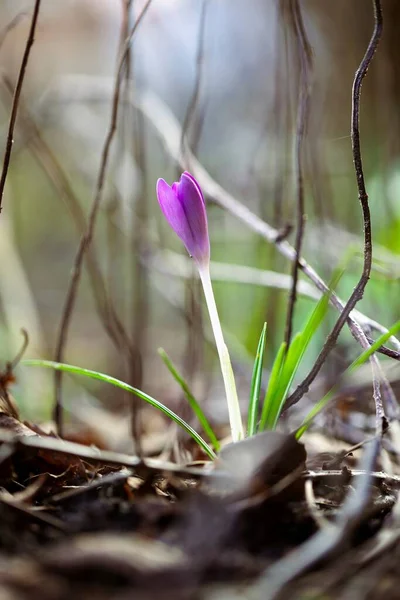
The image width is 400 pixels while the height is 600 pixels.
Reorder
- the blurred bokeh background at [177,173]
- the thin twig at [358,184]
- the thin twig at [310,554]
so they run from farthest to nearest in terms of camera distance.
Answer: the blurred bokeh background at [177,173]
the thin twig at [358,184]
the thin twig at [310,554]

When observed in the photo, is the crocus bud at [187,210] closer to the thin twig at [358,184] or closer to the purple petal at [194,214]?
the purple petal at [194,214]

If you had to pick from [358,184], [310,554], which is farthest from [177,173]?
[310,554]

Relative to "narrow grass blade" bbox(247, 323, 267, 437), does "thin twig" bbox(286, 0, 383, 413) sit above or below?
above

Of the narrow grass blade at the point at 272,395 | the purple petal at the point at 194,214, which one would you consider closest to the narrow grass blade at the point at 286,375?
the narrow grass blade at the point at 272,395

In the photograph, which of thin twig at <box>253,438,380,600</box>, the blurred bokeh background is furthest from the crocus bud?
thin twig at <box>253,438,380,600</box>

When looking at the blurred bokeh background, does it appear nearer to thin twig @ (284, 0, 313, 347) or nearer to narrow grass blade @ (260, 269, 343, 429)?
thin twig @ (284, 0, 313, 347)
